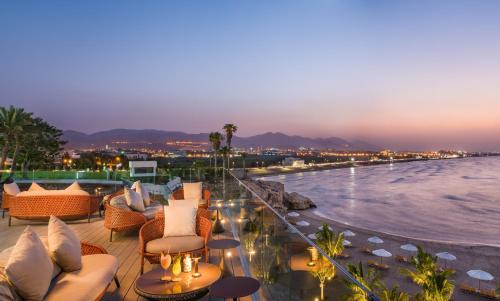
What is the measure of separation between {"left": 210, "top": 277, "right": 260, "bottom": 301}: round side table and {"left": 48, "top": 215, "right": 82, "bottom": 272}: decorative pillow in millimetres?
1373

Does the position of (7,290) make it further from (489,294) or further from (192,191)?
(489,294)

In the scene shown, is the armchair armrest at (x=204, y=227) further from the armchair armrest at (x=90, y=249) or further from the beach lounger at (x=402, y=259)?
the beach lounger at (x=402, y=259)

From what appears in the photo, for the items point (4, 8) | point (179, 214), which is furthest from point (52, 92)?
point (179, 214)

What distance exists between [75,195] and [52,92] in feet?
182

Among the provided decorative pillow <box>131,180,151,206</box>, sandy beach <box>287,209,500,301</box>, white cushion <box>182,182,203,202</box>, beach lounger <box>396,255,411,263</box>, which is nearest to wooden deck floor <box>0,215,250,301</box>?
decorative pillow <box>131,180,151,206</box>

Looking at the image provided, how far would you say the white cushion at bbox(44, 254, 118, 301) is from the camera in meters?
2.55

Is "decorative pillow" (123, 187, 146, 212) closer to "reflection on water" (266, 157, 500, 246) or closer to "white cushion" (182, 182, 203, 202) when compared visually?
"white cushion" (182, 182, 203, 202)

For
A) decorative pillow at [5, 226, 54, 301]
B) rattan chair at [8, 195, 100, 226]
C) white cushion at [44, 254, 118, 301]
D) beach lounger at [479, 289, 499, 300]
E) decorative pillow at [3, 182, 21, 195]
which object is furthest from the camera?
beach lounger at [479, 289, 499, 300]

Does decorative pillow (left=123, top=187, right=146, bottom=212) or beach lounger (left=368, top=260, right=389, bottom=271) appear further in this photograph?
beach lounger (left=368, top=260, right=389, bottom=271)

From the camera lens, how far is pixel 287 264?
3.09 m

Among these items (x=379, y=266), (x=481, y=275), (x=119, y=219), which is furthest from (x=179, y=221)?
(x=481, y=275)

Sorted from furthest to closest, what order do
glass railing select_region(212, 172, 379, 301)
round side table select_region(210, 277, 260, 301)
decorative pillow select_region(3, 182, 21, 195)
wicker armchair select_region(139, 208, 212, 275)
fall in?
1. decorative pillow select_region(3, 182, 21, 195)
2. wicker armchair select_region(139, 208, 212, 275)
3. round side table select_region(210, 277, 260, 301)
4. glass railing select_region(212, 172, 379, 301)

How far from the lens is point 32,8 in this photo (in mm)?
23922

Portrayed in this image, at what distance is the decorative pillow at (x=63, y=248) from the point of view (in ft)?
9.75
